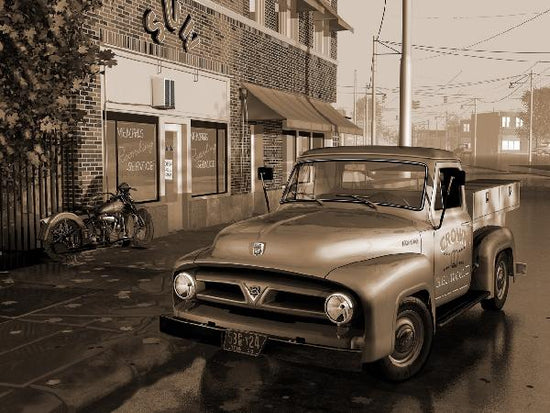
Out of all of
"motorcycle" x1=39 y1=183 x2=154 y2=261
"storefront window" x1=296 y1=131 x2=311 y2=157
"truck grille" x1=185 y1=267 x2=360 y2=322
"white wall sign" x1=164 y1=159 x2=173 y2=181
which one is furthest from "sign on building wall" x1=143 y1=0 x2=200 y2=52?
"truck grille" x1=185 y1=267 x2=360 y2=322

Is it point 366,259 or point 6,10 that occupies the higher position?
point 6,10

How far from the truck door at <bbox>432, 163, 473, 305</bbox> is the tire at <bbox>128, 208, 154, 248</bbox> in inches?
296

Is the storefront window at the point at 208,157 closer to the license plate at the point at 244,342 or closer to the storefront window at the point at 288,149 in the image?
the storefront window at the point at 288,149

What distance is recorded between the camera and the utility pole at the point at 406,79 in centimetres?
1781

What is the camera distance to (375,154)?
21.5 feet

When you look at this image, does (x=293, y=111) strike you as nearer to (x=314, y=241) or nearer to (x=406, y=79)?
(x=406, y=79)

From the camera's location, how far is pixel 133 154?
14484mm

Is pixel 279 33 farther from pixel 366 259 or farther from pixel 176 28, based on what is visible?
pixel 366 259

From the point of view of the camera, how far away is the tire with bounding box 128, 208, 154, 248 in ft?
42.7

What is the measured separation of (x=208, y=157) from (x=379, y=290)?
13.3m

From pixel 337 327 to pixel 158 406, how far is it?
1.47 m

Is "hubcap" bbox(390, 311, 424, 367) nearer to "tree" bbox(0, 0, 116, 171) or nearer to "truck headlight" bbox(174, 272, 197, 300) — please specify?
"truck headlight" bbox(174, 272, 197, 300)

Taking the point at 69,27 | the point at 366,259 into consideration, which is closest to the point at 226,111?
the point at 69,27

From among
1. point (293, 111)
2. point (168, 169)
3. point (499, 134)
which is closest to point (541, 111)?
point (499, 134)
